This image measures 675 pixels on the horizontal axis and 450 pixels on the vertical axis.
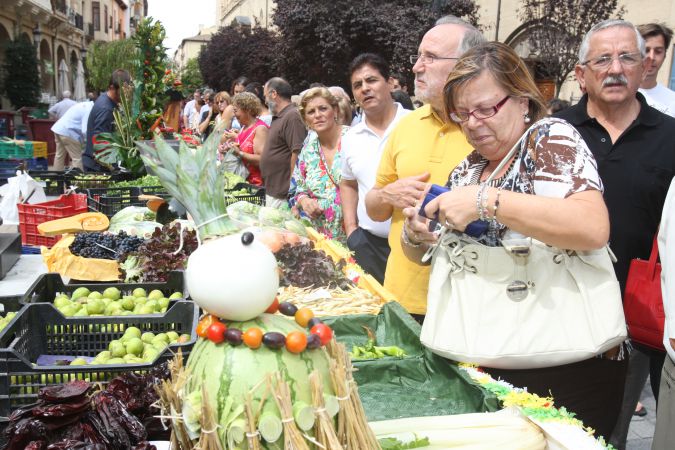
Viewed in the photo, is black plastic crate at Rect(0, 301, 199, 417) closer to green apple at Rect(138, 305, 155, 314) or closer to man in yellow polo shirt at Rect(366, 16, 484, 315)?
green apple at Rect(138, 305, 155, 314)

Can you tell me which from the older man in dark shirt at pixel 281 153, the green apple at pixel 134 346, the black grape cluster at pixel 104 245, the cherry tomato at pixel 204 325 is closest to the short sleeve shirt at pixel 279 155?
the older man in dark shirt at pixel 281 153

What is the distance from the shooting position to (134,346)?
2508mm

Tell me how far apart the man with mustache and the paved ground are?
2.38ft

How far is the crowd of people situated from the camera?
1769 mm

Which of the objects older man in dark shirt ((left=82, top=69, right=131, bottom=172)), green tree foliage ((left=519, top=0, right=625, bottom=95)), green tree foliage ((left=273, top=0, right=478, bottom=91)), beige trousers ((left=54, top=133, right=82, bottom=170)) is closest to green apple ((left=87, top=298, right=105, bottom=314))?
older man in dark shirt ((left=82, top=69, right=131, bottom=172))

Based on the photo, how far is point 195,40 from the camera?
102 metres

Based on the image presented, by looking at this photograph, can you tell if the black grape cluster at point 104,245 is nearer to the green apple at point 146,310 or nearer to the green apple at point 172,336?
the green apple at point 146,310

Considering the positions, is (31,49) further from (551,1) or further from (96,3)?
(96,3)

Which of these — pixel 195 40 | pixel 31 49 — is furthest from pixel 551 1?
pixel 195 40

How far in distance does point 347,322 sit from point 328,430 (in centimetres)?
166

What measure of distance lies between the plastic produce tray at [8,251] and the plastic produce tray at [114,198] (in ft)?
3.09

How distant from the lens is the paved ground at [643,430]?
3.70m

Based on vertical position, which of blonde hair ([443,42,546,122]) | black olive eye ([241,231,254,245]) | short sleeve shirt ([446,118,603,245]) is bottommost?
black olive eye ([241,231,254,245])

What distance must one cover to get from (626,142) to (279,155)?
13.8 ft
